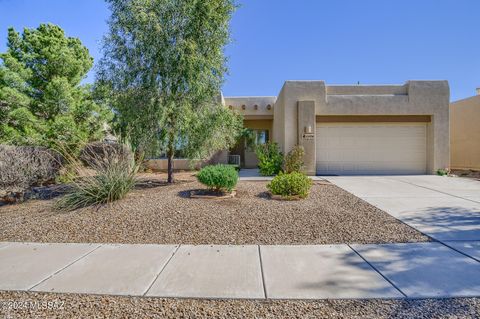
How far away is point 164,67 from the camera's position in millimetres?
8594

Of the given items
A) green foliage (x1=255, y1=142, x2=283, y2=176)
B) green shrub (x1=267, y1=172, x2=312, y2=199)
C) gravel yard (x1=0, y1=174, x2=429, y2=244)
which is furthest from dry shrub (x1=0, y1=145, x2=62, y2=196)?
green foliage (x1=255, y1=142, x2=283, y2=176)

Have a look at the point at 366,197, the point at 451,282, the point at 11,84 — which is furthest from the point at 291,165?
the point at 11,84

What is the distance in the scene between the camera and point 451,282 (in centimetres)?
316

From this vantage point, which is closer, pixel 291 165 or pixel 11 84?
pixel 291 165

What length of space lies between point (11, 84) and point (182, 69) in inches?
409

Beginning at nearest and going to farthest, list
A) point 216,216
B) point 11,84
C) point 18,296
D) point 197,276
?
point 18,296 < point 197,276 < point 216,216 < point 11,84

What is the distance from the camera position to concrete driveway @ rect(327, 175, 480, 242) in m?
5.00

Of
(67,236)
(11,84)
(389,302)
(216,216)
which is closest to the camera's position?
(389,302)

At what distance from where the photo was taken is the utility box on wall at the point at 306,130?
12.1m

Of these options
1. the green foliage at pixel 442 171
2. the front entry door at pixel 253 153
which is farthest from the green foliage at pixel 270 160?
the green foliage at pixel 442 171

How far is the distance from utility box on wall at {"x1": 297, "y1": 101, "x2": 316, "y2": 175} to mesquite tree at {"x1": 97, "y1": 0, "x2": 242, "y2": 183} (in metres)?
4.56

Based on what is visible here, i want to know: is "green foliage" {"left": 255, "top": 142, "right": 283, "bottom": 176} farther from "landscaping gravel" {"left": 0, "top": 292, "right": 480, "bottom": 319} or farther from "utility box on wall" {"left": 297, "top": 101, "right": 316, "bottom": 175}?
"landscaping gravel" {"left": 0, "top": 292, "right": 480, "bottom": 319}

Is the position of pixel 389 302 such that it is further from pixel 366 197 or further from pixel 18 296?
pixel 366 197

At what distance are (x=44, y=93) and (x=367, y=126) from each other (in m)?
16.2
